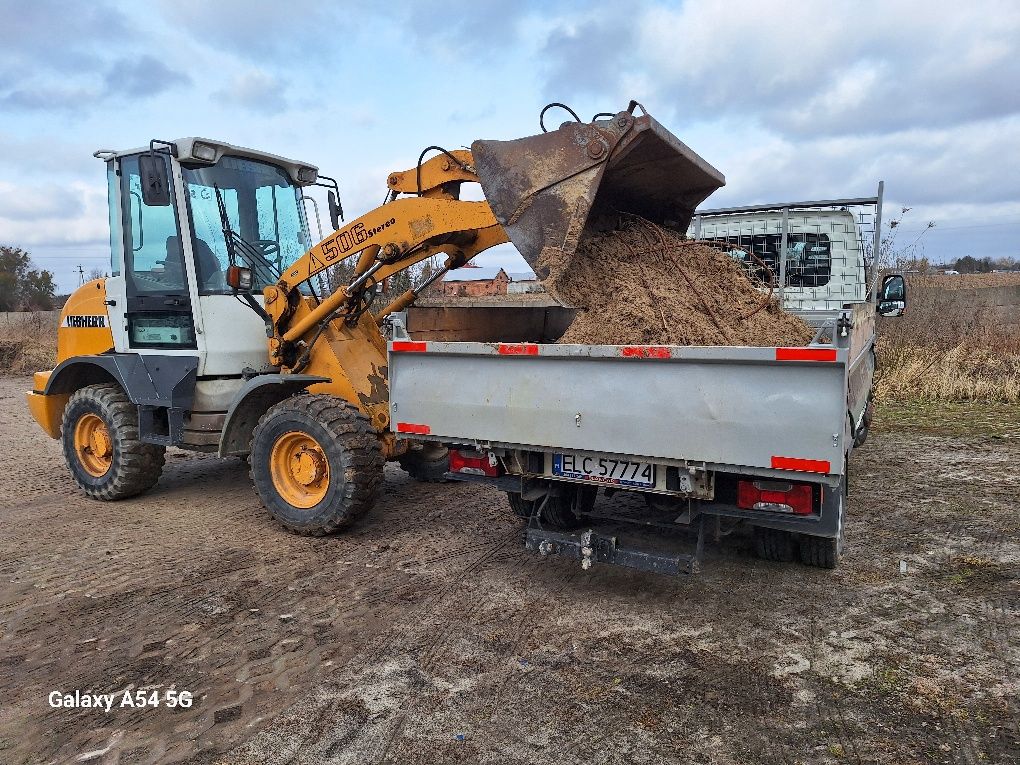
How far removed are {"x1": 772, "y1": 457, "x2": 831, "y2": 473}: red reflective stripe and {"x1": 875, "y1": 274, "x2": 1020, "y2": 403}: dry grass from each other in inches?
342

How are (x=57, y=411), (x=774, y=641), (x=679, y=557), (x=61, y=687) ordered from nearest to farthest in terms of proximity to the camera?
1. (x=61, y=687)
2. (x=774, y=641)
3. (x=679, y=557)
4. (x=57, y=411)

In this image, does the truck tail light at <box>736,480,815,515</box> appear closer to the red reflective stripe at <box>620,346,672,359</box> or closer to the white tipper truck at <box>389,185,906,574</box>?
the white tipper truck at <box>389,185,906,574</box>

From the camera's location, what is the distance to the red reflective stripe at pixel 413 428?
4647 millimetres

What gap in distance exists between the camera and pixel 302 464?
5.45 m

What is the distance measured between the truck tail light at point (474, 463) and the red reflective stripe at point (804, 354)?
177 centimetres

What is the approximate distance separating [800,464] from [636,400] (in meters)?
0.83

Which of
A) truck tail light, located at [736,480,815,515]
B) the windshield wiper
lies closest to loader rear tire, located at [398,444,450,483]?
the windshield wiper

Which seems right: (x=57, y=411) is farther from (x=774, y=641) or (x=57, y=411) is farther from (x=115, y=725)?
(x=774, y=641)

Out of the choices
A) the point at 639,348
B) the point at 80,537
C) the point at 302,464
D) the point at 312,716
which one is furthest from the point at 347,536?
the point at 639,348

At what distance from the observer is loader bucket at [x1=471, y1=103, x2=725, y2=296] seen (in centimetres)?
434

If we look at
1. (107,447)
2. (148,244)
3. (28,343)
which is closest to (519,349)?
(148,244)

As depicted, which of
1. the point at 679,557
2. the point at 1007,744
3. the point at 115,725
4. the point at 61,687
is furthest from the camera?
the point at 679,557

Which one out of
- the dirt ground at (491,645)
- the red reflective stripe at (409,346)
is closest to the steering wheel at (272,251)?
the dirt ground at (491,645)

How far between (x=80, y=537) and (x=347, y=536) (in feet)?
6.48
